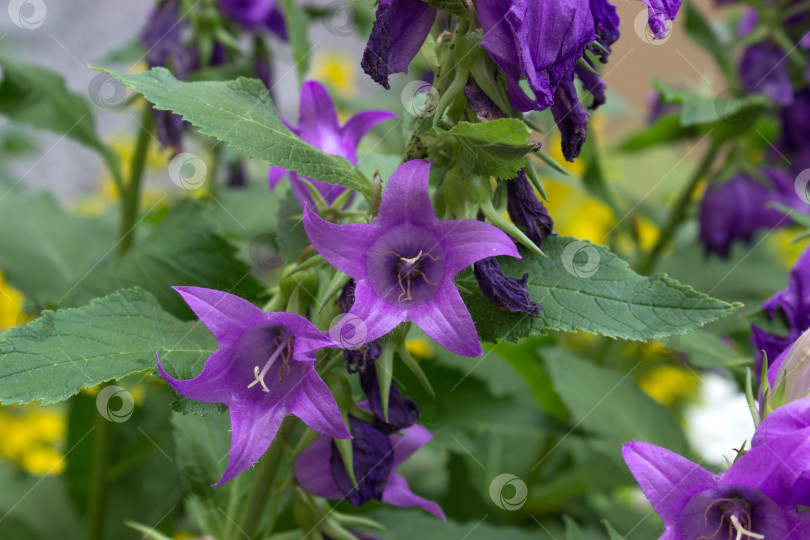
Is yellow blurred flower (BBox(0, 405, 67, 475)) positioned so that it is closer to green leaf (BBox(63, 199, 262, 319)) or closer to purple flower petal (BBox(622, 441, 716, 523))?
green leaf (BBox(63, 199, 262, 319))

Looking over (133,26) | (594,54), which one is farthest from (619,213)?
(133,26)

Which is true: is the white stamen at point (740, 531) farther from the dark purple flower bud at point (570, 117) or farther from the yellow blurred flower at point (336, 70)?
the yellow blurred flower at point (336, 70)

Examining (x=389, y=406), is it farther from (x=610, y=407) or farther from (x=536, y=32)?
(x=610, y=407)

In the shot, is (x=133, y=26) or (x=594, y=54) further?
(x=133, y=26)

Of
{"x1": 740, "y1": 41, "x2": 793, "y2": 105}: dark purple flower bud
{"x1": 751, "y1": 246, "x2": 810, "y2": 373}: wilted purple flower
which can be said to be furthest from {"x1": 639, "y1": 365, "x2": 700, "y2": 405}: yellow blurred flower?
{"x1": 751, "y1": 246, "x2": 810, "y2": 373}: wilted purple flower

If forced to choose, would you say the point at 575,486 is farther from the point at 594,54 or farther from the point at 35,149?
the point at 35,149

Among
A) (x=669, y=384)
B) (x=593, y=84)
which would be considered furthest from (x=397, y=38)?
(x=669, y=384)
